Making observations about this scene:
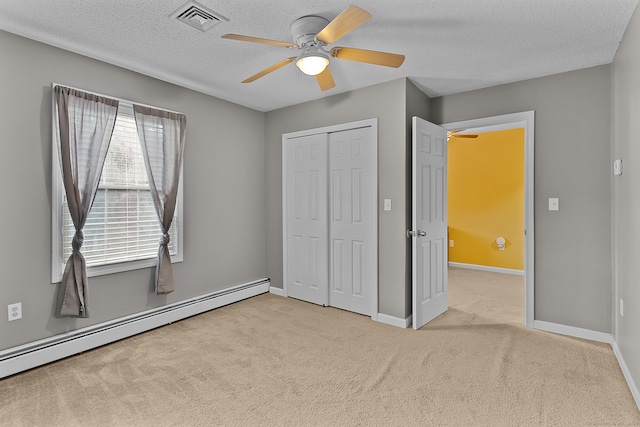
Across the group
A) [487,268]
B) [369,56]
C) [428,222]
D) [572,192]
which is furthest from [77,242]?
[487,268]

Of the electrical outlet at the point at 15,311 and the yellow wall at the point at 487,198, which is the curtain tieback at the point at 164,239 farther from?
the yellow wall at the point at 487,198

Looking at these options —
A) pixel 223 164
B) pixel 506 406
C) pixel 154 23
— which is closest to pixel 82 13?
pixel 154 23

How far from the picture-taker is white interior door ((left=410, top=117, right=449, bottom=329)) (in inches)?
126

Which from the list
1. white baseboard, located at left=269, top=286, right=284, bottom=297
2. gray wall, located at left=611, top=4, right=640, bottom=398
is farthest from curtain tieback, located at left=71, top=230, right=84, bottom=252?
gray wall, located at left=611, top=4, right=640, bottom=398

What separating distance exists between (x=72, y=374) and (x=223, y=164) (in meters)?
2.41

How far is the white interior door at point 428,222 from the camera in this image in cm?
319

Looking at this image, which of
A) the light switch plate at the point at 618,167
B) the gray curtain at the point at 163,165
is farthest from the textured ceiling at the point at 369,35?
the light switch plate at the point at 618,167

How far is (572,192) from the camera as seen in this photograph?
10.0 feet

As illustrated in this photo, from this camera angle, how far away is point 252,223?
4418mm

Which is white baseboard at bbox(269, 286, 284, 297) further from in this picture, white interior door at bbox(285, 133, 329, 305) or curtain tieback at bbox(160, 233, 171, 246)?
curtain tieback at bbox(160, 233, 171, 246)

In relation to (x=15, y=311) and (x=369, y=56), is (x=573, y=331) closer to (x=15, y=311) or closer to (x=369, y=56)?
(x=369, y=56)

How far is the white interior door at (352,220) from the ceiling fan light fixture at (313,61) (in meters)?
1.31

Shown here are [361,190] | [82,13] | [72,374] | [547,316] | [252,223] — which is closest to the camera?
[82,13]

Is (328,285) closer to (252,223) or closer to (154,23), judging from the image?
(252,223)
